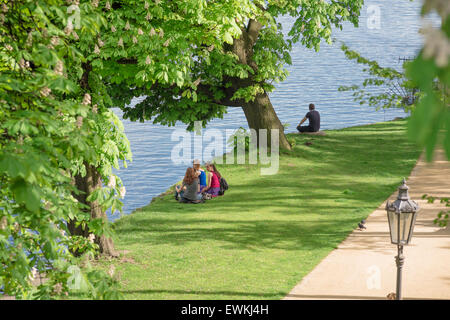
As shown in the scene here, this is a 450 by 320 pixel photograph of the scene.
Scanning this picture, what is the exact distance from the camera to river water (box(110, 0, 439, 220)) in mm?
23297

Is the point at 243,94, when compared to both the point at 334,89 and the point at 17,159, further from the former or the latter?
the point at 334,89

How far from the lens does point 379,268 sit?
11.9 metres

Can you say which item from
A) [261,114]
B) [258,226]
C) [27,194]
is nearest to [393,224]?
[27,194]

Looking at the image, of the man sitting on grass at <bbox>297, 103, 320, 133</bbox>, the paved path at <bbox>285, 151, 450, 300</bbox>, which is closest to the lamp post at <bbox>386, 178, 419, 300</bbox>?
the paved path at <bbox>285, 151, 450, 300</bbox>

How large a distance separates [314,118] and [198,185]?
10029 mm

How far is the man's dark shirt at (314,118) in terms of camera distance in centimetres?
2634

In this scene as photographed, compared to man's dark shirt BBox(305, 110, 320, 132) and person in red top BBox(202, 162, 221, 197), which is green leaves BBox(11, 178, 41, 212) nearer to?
person in red top BBox(202, 162, 221, 197)

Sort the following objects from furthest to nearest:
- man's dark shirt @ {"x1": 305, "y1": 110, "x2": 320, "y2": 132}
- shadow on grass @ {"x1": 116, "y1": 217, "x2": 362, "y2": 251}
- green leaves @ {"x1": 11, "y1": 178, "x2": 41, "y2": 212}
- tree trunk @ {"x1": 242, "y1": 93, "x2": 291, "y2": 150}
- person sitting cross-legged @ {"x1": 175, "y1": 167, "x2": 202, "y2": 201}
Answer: man's dark shirt @ {"x1": 305, "y1": 110, "x2": 320, "y2": 132} < tree trunk @ {"x1": 242, "y1": 93, "x2": 291, "y2": 150} < person sitting cross-legged @ {"x1": 175, "y1": 167, "x2": 202, "y2": 201} < shadow on grass @ {"x1": 116, "y1": 217, "x2": 362, "y2": 251} < green leaves @ {"x1": 11, "y1": 178, "x2": 41, "y2": 212}

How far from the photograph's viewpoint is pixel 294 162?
2261 cm

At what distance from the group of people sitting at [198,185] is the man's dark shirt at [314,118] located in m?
8.58

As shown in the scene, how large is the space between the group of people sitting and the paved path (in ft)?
15.6

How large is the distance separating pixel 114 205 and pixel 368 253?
7726mm

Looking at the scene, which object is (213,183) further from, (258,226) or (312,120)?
(312,120)
